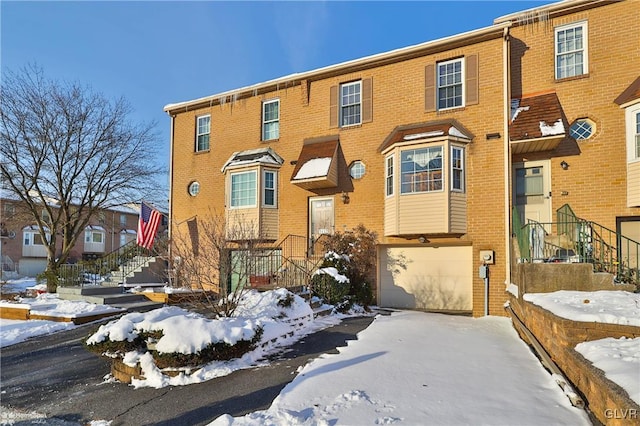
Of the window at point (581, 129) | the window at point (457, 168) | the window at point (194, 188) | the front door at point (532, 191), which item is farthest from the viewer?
the window at point (194, 188)

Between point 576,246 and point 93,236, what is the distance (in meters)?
41.4

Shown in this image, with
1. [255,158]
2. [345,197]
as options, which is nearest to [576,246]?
[345,197]

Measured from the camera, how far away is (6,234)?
31.9 m

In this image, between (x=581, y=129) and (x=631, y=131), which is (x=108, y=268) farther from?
(x=631, y=131)

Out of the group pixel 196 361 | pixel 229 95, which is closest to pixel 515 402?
pixel 196 361

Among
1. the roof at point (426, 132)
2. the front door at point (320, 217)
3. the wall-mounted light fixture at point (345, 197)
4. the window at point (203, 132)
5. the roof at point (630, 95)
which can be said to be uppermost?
the window at point (203, 132)

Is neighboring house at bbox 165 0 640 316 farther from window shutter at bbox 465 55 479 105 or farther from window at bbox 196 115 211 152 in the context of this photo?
window at bbox 196 115 211 152

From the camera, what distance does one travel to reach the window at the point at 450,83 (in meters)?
12.2

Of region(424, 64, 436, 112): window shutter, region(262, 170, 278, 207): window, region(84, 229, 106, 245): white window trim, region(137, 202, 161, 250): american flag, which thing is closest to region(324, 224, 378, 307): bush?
region(262, 170, 278, 207): window

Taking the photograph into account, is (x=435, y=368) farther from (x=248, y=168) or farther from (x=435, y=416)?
(x=248, y=168)

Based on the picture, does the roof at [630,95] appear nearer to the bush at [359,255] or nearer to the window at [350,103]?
the window at [350,103]

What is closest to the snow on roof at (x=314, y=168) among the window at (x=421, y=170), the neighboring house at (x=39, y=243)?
the window at (x=421, y=170)

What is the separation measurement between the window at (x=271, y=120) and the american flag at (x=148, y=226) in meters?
6.20

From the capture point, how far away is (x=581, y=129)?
414 inches
